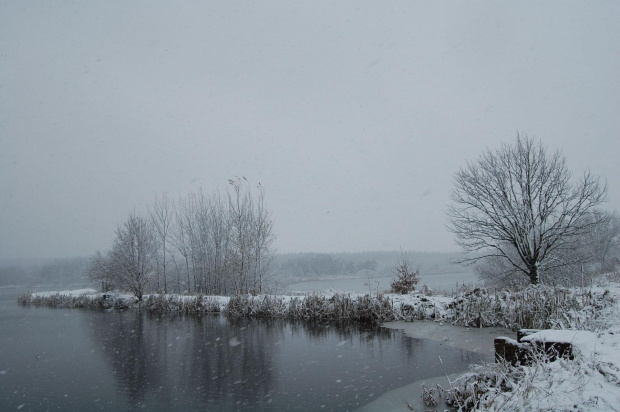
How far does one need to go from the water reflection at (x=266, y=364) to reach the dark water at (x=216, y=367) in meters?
0.02

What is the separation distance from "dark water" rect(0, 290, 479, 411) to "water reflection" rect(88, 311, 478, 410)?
0.02 metres

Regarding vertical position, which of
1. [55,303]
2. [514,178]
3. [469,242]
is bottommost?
[55,303]

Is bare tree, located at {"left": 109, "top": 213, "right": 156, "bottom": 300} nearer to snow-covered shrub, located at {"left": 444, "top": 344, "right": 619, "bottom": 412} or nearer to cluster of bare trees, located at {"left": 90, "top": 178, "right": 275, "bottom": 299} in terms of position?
cluster of bare trees, located at {"left": 90, "top": 178, "right": 275, "bottom": 299}

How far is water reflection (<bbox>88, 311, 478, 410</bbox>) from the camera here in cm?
676

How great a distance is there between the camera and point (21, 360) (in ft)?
34.8

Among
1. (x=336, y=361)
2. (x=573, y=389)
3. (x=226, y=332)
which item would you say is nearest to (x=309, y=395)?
(x=336, y=361)

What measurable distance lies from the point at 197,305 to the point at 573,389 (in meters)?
18.5

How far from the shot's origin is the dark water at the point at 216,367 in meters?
6.76

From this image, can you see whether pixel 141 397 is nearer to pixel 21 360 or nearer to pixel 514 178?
pixel 21 360

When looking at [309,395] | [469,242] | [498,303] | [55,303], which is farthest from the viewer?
[55,303]

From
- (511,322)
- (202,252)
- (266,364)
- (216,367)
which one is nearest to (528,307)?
(511,322)

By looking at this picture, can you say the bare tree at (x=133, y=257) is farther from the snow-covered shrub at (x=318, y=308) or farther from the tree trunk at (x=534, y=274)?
the tree trunk at (x=534, y=274)

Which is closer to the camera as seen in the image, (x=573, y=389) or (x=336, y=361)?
(x=573, y=389)

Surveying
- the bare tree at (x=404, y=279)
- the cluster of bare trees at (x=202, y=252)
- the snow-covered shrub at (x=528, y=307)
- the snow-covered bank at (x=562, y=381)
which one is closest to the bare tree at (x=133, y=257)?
the cluster of bare trees at (x=202, y=252)
